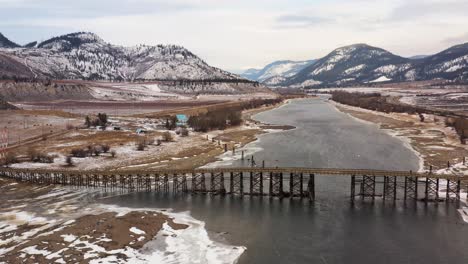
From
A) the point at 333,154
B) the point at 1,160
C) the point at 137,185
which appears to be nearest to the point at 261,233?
the point at 137,185

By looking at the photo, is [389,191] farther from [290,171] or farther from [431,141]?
[431,141]

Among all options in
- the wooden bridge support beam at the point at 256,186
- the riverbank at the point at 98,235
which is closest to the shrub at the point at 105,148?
the riverbank at the point at 98,235

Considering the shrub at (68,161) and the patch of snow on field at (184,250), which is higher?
the shrub at (68,161)

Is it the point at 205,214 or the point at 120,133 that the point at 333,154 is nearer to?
the point at 205,214

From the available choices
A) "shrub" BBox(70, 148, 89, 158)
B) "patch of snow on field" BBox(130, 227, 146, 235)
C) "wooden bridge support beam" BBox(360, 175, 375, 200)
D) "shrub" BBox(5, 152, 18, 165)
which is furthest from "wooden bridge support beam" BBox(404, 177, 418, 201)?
"shrub" BBox(5, 152, 18, 165)

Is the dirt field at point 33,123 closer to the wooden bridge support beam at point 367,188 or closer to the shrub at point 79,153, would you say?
the shrub at point 79,153

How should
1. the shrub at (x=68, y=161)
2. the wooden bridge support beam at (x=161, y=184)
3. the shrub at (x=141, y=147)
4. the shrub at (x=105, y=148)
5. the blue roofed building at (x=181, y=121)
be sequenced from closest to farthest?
1. the wooden bridge support beam at (x=161, y=184)
2. the shrub at (x=68, y=161)
3. the shrub at (x=105, y=148)
4. the shrub at (x=141, y=147)
5. the blue roofed building at (x=181, y=121)

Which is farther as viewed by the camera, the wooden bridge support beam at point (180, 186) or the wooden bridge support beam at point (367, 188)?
the wooden bridge support beam at point (180, 186)

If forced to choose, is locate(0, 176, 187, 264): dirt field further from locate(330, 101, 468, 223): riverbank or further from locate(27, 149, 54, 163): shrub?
locate(330, 101, 468, 223): riverbank

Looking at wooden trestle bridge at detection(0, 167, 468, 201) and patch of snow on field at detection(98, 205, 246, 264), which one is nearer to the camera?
patch of snow on field at detection(98, 205, 246, 264)
